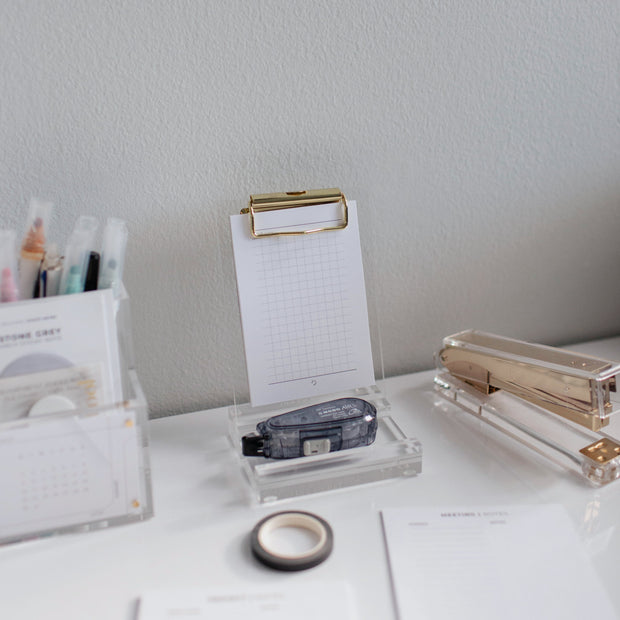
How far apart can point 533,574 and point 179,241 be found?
1.58ft

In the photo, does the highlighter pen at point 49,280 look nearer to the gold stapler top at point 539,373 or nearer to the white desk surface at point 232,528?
the white desk surface at point 232,528

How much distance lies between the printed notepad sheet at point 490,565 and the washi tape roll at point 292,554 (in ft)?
0.18

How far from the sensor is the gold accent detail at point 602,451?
25.6 inches

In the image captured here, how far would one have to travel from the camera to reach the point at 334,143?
77 centimetres

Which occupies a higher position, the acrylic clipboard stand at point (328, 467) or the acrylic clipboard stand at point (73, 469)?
the acrylic clipboard stand at point (73, 469)

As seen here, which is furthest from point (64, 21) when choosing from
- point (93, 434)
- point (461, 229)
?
point (461, 229)

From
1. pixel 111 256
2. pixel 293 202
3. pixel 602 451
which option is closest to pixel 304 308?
pixel 293 202

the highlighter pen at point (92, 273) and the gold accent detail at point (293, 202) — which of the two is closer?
the highlighter pen at point (92, 273)

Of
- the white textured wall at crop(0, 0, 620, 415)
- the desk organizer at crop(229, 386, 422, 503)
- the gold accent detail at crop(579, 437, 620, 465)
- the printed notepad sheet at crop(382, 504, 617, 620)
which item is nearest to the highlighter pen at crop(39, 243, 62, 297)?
the white textured wall at crop(0, 0, 620, 415)

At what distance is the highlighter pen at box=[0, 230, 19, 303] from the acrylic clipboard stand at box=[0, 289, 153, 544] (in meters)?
0.09

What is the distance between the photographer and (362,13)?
73 centimetres

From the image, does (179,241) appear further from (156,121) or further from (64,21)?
(64,21)

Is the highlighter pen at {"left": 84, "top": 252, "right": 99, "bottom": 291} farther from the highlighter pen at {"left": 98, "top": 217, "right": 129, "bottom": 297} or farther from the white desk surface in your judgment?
the white desk surface

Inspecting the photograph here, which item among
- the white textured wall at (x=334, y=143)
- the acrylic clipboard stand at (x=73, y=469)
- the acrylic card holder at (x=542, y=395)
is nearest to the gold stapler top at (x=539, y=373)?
the acrylic card holder at (x=542, y=395)
